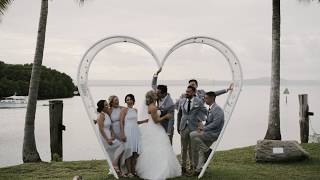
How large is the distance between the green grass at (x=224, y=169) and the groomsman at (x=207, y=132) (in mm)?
572

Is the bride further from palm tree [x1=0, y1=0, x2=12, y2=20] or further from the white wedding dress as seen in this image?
palm tree [x1=0, y1=0, x2=12, y2=20]

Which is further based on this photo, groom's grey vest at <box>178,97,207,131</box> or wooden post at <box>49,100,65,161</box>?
wooden post at <box>49,100,65,161</box>

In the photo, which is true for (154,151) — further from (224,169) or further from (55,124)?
(55,124)

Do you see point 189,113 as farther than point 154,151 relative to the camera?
Yes

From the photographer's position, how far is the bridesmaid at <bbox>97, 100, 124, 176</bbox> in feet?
37.4

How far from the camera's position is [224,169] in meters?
13.5

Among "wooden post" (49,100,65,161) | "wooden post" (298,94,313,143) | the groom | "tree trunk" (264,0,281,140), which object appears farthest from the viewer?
"wooden post" (298,94,313,143)

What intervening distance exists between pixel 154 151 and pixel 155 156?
0.11 m

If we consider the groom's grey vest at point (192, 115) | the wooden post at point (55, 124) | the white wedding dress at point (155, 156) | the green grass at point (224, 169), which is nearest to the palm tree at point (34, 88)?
the wooden post at point (55, 124)

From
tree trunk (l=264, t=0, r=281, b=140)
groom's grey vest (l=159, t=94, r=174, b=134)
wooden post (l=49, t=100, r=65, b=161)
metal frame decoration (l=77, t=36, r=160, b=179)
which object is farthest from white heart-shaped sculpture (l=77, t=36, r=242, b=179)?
tree trunk (l=264, t=0, r=281, b=140)

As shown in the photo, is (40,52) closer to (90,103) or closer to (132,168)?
(90,103)

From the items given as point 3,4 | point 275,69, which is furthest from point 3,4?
point 275,69

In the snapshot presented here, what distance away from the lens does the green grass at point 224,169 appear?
1265 cm

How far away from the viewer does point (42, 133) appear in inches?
1620
